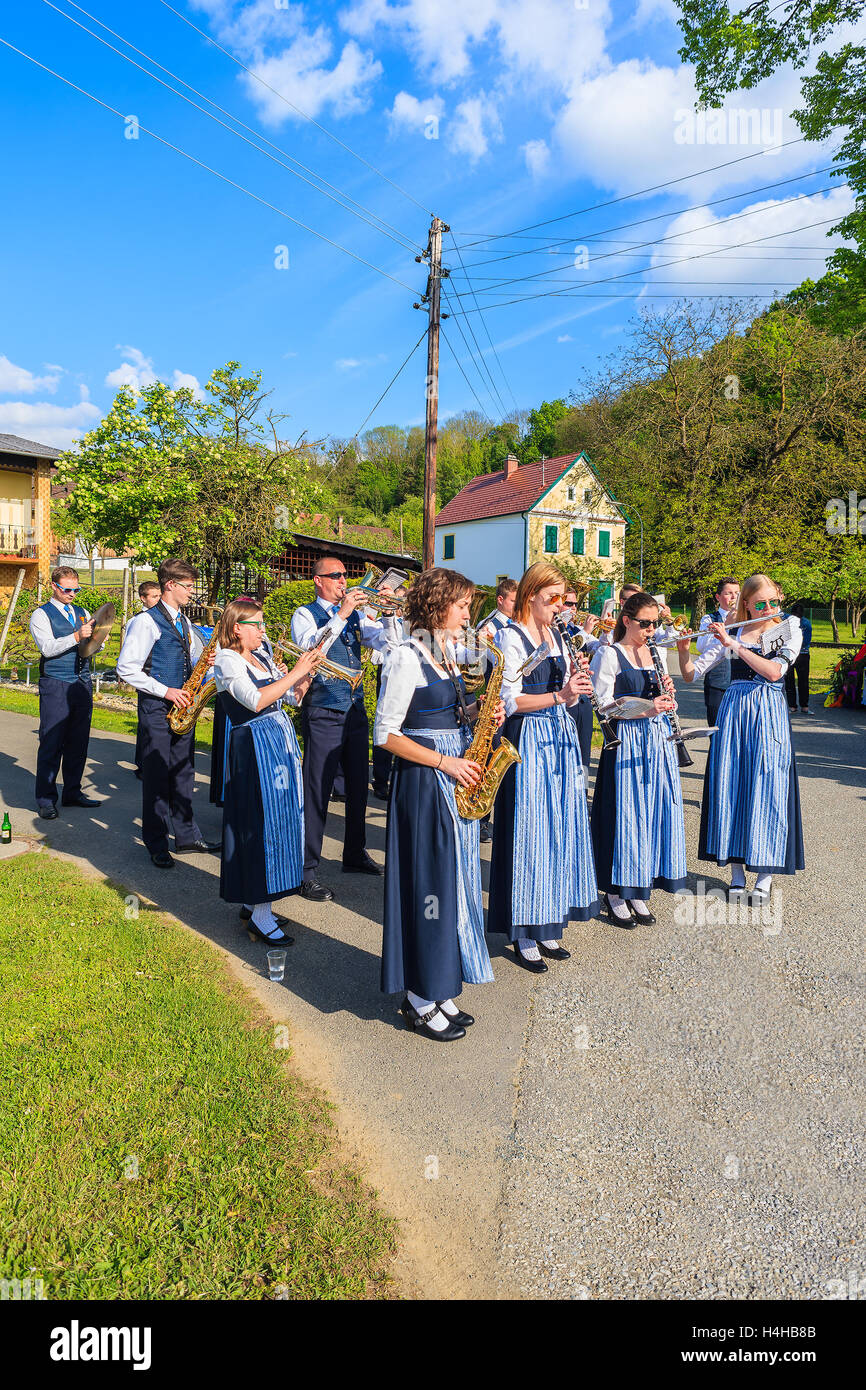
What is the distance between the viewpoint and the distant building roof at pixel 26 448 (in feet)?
81.9

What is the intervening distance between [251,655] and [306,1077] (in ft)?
7.57

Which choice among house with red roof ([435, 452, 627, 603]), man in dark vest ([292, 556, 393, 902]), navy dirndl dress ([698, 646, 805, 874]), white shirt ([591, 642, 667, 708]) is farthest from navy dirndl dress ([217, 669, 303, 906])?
house with red roof ([435, 452, 627, 603])

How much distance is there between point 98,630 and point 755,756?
5.55 metres

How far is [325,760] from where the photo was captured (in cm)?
562

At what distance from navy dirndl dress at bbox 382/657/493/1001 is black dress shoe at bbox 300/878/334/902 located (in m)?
1.91

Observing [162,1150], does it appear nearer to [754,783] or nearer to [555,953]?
[555,953]

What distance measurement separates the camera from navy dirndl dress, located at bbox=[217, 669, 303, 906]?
438 centimetres

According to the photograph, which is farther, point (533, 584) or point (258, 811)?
point (258, 811)

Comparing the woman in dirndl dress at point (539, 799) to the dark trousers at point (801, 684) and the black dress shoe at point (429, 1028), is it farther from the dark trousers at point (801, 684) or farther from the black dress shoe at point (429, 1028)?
the dark trousers at point (801, 684)

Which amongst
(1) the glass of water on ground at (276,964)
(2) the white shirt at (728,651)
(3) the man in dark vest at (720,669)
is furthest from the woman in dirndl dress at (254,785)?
(3) the man in dark vest at (720,669)

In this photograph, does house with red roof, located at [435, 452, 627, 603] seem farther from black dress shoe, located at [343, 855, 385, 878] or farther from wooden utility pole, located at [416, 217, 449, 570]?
black dress shoe, located at [343, 855, 385, 878]

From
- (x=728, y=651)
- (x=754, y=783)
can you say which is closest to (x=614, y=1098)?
(x=754, y=783)

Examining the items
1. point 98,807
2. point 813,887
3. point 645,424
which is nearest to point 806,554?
point 645,424
